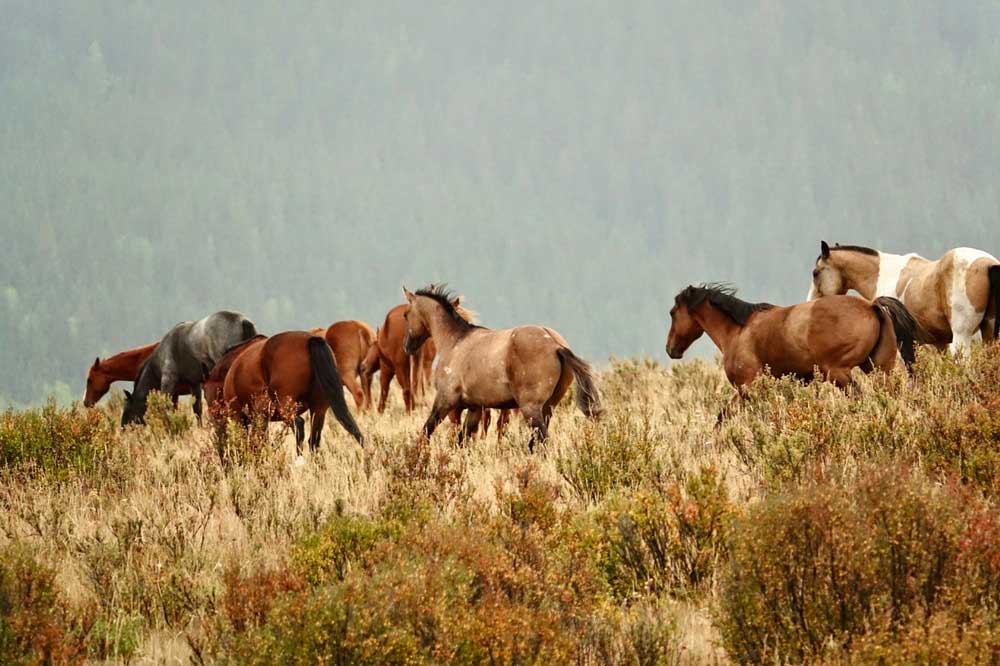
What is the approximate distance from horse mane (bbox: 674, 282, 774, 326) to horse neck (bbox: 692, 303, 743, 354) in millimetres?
54

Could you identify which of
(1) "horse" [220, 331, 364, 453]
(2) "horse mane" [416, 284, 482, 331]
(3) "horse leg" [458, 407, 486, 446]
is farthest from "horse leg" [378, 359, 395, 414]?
(3) "horse leg" [458, 407, 486, 446]

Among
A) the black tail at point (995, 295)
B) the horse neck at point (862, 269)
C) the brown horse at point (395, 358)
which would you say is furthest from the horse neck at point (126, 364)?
the black tail at point (995, 295)

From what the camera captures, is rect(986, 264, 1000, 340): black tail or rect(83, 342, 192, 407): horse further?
rect(83, 342, 192, 407): horse

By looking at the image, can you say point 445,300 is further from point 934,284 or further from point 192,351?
point 934,284

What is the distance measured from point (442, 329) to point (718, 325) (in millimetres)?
2776

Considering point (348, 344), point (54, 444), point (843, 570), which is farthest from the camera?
point (348, 344)

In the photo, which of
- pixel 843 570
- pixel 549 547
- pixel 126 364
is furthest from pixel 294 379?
pixel 843 570

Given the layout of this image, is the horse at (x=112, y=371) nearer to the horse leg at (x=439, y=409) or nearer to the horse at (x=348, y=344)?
the horse at (x=348, y=344)

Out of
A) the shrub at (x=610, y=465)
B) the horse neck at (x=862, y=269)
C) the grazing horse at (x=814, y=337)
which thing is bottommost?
the shrub at (x=610, y=465)

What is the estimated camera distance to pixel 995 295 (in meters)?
11.4

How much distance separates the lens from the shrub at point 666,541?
5.31 metres

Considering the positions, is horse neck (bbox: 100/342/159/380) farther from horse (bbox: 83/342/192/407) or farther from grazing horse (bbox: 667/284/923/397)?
grazing horse (bbox: 667/284/923/397)

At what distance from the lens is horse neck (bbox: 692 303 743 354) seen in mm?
10617

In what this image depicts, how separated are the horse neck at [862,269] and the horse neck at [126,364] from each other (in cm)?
964
